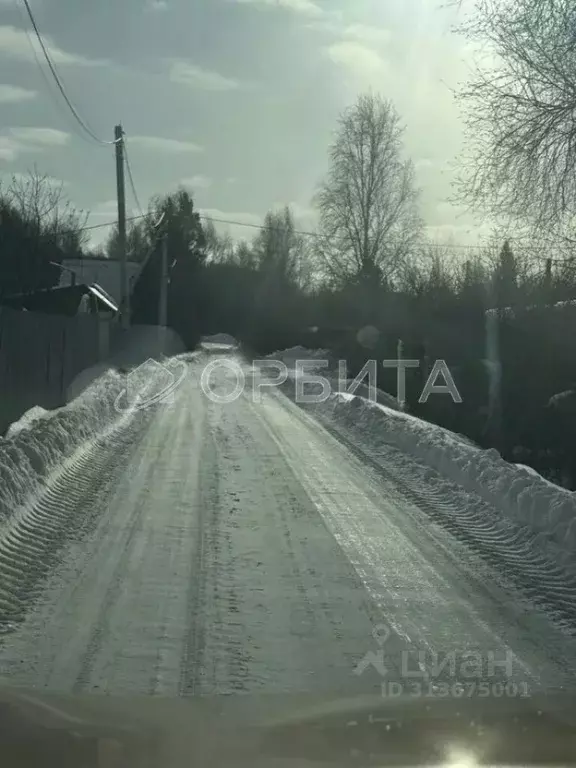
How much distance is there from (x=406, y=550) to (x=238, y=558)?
62.0 inches

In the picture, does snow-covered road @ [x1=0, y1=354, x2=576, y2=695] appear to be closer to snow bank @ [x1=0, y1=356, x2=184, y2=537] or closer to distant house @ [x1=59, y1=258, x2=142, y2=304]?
snow bank @ [x1=0, y1=356, x2=184, y2=537]

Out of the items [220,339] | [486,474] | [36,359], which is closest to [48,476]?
[486,474]

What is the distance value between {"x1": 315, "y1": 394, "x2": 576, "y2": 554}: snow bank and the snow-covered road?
0.85m

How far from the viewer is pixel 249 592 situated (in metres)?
6.76

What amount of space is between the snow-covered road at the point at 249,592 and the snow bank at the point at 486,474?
85 cm

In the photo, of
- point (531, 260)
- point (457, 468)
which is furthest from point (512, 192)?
point (457, 468)

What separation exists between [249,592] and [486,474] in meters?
5.32

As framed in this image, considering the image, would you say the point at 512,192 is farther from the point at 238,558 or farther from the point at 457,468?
the point at 238,558

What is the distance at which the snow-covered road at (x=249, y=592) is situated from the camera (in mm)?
5262

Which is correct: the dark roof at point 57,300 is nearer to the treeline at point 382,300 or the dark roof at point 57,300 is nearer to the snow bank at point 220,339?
the treeline at point 382,300

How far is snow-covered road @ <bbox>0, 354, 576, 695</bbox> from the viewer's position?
526 centimetres

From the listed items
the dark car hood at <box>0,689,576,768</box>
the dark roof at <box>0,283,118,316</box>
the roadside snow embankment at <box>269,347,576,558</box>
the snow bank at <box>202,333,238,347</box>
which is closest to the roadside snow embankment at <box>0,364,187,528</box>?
the dark car hood at <box>0,689,576,768</box>

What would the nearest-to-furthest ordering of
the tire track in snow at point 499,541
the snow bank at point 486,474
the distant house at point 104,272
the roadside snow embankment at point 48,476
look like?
the tire track in snow at point 499,541, the roadside snow embankment at point 48,476, the snow bank at point 486,474, the distant house at point 104,272

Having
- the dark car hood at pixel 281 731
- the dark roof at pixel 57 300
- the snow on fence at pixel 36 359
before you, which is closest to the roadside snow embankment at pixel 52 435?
the snow on fence at pixel 36 359
